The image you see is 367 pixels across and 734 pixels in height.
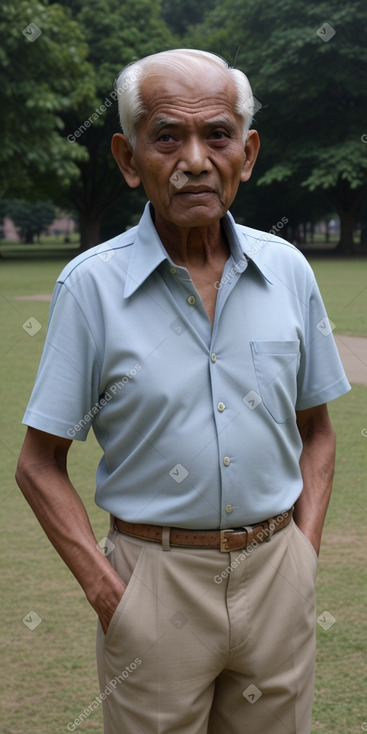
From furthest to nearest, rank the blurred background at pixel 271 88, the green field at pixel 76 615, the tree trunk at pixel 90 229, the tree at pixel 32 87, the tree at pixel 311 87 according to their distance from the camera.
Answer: the tree trunk at pixel 90 229 → the tree at pixel 311 87 → the blurred background at pixel 271 88 → the tree at pixel 32 87 → the green field at pixel 76 615

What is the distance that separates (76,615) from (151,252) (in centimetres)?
265

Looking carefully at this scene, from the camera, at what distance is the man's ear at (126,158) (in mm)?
2055

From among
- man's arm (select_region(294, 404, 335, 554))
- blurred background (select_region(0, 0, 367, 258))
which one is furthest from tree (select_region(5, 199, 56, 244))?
man's arm (select_region(294, 404, 335, 554))

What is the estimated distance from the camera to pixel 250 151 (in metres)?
2.12

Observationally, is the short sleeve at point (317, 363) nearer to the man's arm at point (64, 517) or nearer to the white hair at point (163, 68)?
the white hair at point (163, 68)

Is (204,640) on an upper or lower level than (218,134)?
lower

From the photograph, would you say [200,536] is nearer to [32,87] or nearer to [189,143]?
[189,143]

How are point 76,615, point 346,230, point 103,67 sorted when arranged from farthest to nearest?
point 346,230 → point 103,67 → point 76,615

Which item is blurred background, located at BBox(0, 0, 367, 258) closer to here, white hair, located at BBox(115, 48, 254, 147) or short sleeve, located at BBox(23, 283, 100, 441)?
white hair, located at BBox(115, 48, 254, 147)

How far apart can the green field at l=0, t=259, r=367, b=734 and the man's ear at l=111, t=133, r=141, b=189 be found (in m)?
2.13

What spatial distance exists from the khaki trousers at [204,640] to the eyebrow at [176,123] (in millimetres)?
814

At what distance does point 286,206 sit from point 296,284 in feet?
140

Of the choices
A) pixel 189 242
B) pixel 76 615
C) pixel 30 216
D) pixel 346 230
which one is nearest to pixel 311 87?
pixel 346 230

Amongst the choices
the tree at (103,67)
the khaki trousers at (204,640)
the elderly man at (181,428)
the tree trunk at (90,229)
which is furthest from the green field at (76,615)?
the tree trunk at (90,229)
